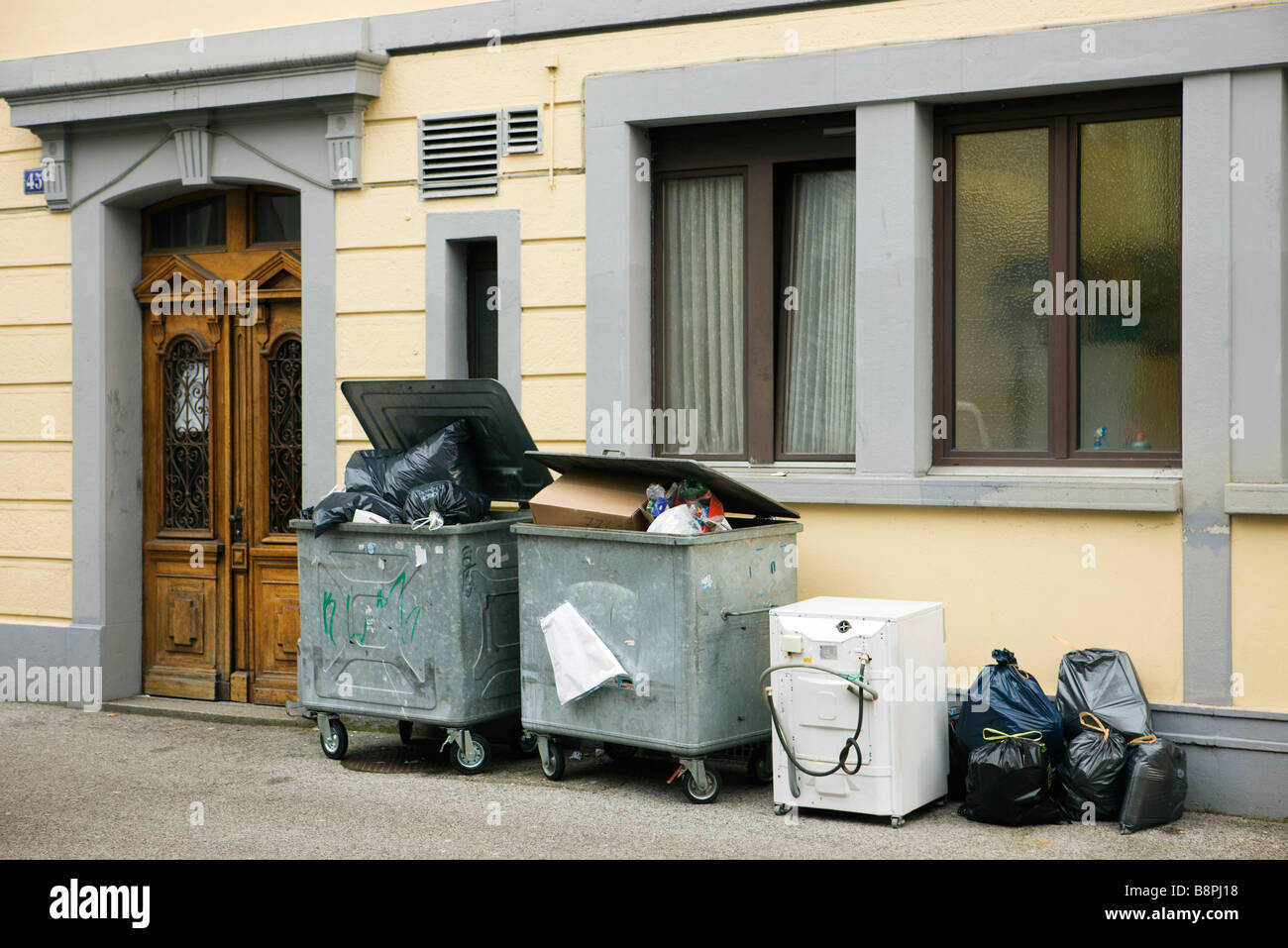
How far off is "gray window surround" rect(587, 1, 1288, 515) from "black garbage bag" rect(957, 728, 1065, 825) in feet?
4.24

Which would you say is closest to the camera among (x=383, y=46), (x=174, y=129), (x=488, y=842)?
(x=488, y=842)

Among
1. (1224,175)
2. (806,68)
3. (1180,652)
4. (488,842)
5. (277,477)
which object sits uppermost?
(806,68)

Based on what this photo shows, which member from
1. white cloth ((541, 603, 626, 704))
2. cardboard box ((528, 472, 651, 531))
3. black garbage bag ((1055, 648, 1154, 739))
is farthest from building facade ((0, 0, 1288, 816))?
white cloth ((541, 603, 626, 704))

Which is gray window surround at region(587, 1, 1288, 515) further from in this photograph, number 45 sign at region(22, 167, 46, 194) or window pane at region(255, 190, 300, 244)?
number 45 sign at region(22, 167, 46, 194)

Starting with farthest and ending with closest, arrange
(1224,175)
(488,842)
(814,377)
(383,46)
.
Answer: (383,46) < (814,377) < (1224,175) < (488,842)

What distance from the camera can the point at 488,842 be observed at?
6195mm

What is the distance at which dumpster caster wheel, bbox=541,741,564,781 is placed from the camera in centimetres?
730

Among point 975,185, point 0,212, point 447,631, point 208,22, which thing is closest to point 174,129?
point 208,22

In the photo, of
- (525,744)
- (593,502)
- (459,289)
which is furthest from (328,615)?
(459,289)

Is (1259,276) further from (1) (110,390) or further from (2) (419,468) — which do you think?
(1) (110,390)

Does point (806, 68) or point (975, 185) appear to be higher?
point (806, 68)

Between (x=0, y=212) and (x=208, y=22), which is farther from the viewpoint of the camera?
(x=0, y=212)

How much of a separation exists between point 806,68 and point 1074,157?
4.81ft

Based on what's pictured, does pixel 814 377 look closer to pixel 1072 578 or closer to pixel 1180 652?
pixel 1072 578
